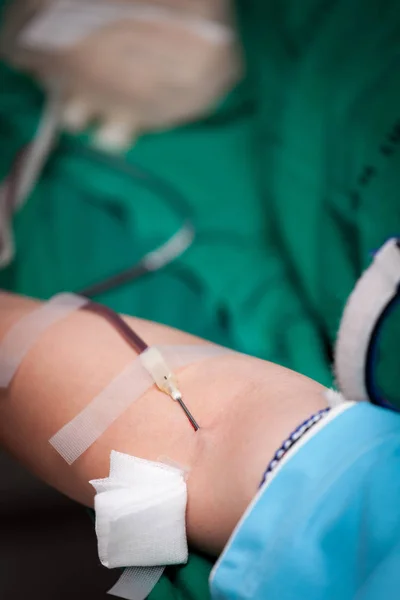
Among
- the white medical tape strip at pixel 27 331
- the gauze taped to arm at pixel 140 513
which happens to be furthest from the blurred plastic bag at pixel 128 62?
the gauze taped to arm at pixel 140 513

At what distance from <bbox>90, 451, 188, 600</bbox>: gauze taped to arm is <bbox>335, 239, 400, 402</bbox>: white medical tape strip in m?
0.18

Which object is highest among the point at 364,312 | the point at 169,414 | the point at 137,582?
the point at 364,312

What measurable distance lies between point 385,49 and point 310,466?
0.58m

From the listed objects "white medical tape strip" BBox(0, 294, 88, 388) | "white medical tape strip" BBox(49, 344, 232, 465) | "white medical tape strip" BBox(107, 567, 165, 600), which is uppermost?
"white medical tape strip" BBox(49, 344, 232, 465)

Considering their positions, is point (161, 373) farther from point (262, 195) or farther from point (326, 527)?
point (262, 195)

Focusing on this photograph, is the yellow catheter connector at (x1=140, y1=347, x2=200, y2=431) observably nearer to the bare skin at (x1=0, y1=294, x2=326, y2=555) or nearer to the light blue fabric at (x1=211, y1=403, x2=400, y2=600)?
the bare skin at (x1=0, y1=294, x2=326, y2=555)

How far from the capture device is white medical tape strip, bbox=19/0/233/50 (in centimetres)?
102

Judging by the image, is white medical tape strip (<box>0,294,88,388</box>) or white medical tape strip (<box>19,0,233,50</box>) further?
white medical tape strip (<box>19,0,233,50</box>)

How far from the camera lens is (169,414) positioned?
0.53 metres

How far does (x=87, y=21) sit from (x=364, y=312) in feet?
2.48

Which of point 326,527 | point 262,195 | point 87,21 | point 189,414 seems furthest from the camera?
point 87,21

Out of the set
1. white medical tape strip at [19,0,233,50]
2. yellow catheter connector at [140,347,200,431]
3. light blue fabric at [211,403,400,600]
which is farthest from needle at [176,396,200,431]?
white medical tape strip at [19,0,233,50]

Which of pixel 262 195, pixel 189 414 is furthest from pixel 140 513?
pixel 262 195

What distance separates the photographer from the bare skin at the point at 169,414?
1.54 ft
